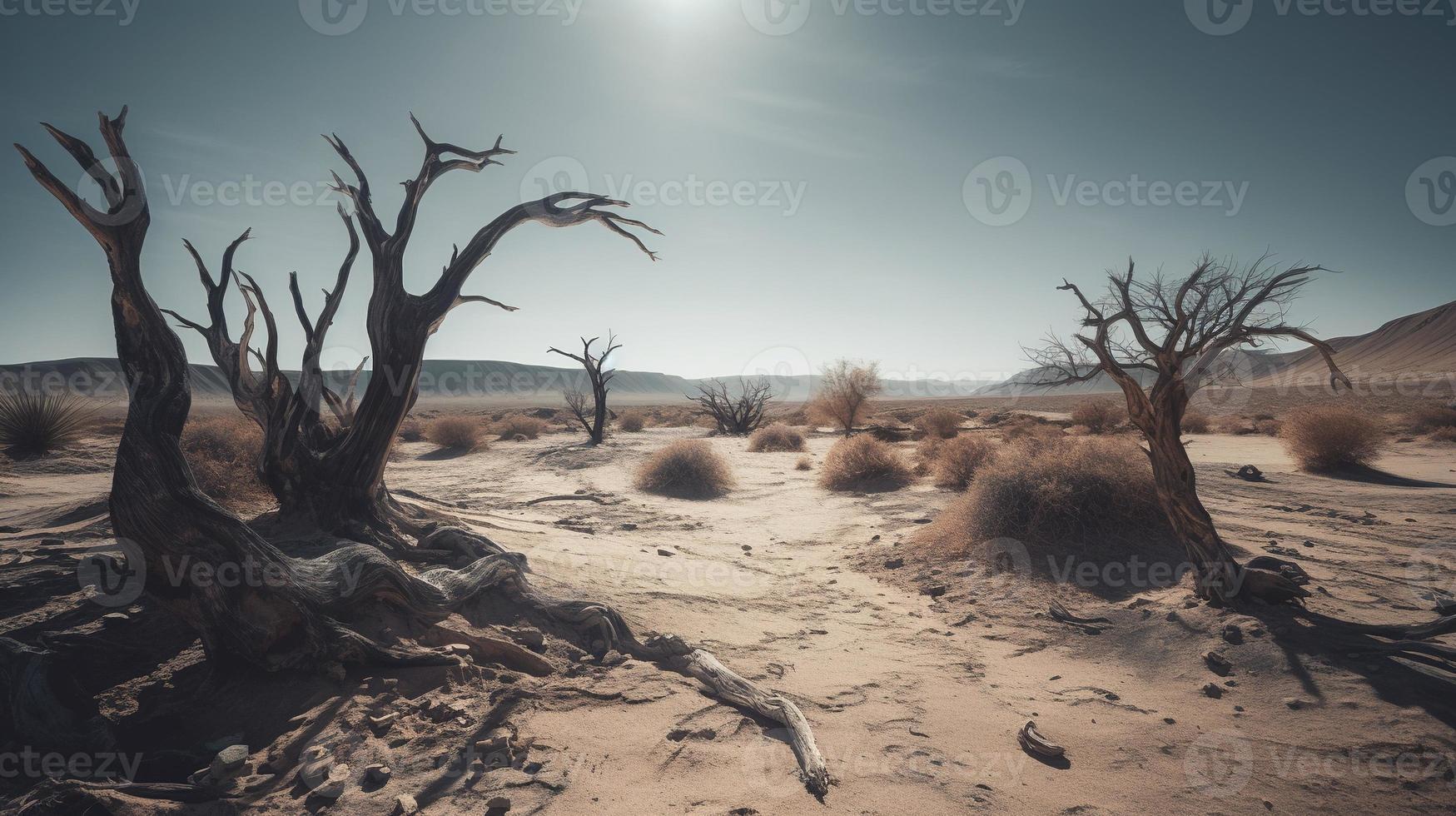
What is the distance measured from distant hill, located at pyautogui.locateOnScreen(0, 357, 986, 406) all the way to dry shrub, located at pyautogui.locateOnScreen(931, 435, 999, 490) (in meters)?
8.74

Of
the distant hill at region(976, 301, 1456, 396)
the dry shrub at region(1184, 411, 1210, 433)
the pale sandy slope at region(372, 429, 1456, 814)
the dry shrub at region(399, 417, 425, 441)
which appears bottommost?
the pale sandy slope at region(372, 429, 1456, 814)

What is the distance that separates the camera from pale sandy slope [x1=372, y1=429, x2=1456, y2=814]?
2666 millimetres

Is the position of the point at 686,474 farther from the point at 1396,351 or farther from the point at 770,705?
the point at 1396,351

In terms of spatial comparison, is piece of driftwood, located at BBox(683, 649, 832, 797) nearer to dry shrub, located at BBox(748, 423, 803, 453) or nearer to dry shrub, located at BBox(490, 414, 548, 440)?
dry shrub, located at BBox(748, 423, 803, 453)

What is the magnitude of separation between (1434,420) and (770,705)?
21755 mm

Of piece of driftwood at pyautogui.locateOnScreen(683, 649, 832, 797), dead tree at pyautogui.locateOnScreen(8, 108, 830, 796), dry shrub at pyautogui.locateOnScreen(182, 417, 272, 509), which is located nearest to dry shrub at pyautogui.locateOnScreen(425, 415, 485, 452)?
dry shrub at pyautogui.locateOnScreen(182, 417, 272, 509)

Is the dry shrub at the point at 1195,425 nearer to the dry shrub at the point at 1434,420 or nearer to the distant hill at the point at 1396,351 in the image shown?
the dry shrub at the point at 1434,420

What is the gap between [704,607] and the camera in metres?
5.24

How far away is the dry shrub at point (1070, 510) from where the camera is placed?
6539mm

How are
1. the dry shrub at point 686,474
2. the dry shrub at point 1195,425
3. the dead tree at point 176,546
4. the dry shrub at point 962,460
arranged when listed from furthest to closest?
the dry shrub at point 1195,425 → the dry shrub at point 686,474 → the dry shrub at point 962,460 → the dead tree at point 176,546

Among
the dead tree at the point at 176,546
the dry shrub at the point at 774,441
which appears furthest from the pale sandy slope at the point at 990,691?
the dry shrub at the point at 774,441

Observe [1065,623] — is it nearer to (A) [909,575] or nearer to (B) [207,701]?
(A) [909,575]

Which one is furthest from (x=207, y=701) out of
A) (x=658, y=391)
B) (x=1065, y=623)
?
(x=658, y=391)

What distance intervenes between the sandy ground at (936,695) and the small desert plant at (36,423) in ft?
11.8
